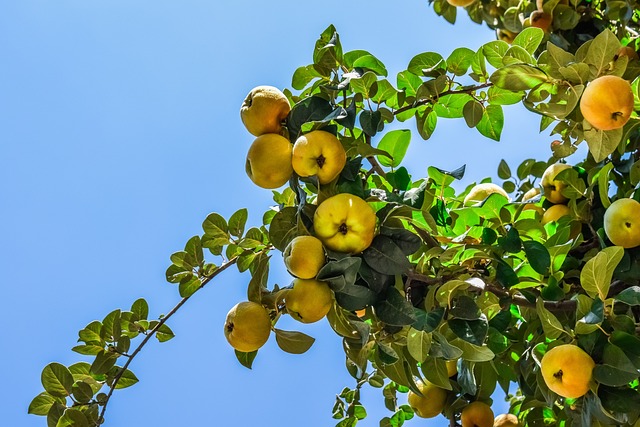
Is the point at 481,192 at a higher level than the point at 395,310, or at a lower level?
higher

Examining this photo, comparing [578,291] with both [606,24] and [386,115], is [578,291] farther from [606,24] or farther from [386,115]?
[606,24]

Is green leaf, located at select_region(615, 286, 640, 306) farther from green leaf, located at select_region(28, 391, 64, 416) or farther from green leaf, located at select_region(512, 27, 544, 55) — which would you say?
green leaf, located at select_region(28, 391, 64, 416)

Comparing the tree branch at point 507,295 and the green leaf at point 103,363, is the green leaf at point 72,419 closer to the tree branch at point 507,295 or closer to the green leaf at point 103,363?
the green leaf at point 103,363

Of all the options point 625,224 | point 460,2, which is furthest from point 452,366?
point 460,2

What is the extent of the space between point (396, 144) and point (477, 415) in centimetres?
78

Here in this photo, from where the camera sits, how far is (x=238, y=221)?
1.95 meters

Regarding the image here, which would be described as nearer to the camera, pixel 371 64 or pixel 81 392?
pixel 371 64

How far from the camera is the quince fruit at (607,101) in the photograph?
1615 mm

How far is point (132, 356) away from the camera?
1.89m

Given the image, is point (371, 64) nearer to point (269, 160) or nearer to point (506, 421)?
point (269, 160)

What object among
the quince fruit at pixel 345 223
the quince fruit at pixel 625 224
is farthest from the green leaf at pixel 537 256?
the quince fruit at pixel 345 223

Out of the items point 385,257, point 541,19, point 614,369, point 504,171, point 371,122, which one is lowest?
point 614,369

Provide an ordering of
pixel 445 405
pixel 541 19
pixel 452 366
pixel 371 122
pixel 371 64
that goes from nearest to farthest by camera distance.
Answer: pixel 371 122
pixel 371 64
pixel 452 366
pixel 445 405
pixel 541 19

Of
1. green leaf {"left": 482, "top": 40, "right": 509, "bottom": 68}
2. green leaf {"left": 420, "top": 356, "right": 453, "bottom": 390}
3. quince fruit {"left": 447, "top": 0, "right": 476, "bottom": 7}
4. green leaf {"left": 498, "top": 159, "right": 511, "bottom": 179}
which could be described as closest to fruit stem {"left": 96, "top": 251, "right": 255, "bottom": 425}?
green leaf {"left": 420, "top": 356, "right": 453, "bottom": 390}
